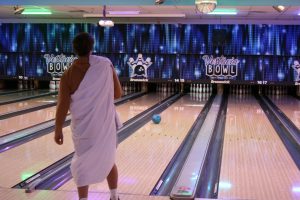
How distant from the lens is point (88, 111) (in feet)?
9.16

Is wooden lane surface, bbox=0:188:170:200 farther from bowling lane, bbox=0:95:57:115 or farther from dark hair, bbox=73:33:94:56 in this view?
bowling lane, bbox=0:95:57:115

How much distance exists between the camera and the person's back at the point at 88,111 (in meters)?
2.80

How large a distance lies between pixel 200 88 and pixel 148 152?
7.45m

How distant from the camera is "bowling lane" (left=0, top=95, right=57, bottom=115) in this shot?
8.48 metres

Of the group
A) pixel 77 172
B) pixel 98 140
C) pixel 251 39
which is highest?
pixel 251 39

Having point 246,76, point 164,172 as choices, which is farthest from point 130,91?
point 164,172

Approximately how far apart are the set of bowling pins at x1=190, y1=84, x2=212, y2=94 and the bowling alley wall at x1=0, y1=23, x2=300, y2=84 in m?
0.55

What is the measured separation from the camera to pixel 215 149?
5.29 meters

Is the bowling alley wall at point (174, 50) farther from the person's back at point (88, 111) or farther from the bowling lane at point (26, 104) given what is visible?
the person's back at point (88, 111)

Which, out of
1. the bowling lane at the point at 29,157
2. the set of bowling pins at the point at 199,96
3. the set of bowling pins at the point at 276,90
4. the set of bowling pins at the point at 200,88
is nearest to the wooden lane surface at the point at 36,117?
the bowling lane at the point at 29,157

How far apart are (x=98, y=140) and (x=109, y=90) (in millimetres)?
326

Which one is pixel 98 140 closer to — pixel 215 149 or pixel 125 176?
pixel 125 176

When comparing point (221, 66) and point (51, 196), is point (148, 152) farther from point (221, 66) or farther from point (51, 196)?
point (221, 66)

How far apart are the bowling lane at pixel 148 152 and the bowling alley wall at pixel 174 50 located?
11.7 ft
